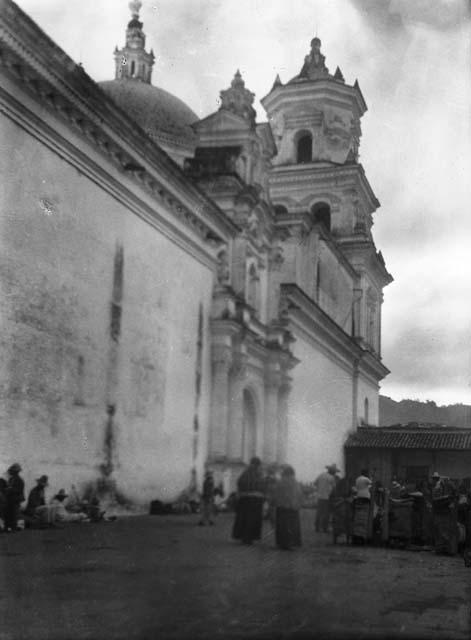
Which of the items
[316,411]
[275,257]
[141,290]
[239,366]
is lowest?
[316,411]

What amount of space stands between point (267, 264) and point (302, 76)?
17.7 metres

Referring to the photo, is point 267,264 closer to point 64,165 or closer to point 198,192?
point 198,192

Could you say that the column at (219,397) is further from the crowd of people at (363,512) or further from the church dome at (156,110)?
the church dome at (156,110)

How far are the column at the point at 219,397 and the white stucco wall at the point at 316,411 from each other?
5.05 ft

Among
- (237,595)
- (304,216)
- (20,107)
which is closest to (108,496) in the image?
(20,107)

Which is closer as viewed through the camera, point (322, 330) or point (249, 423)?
point (249, 423)

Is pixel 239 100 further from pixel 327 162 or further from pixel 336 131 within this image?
pixel 336 131

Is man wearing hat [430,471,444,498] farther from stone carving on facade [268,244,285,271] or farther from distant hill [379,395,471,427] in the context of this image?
distant hill [379,395,471,427]

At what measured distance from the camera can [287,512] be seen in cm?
1156

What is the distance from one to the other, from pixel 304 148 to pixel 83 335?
28.1 meters

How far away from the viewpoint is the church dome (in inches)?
1124

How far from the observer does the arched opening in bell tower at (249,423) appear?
66.1 ft

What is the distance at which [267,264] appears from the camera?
25.4 meters

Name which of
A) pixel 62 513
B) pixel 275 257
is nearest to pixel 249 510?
pixel 62 513
